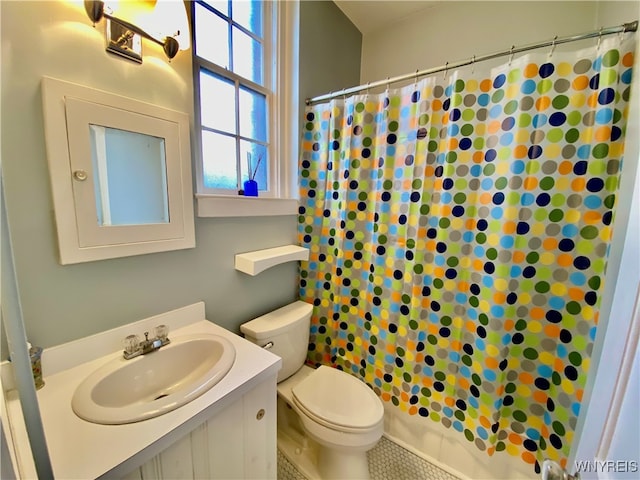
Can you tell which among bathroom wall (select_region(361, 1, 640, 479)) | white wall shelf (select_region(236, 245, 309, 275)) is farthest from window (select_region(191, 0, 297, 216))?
bathroom wall (select_region(361, 1, 640, 479))

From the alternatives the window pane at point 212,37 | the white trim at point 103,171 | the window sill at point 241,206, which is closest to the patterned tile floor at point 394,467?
the window sill at point 241,206

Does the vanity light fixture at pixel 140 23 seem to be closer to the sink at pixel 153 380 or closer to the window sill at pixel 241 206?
the window sill at pixel 241 206

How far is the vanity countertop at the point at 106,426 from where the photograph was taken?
57 centimetres

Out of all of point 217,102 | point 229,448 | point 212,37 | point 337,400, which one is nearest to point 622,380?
point 229,448

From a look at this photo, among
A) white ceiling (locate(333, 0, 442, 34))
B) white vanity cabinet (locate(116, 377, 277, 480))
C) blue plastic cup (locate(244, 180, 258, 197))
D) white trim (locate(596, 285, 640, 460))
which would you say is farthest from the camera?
white ceiling (locate(333, 0, 442, 34))

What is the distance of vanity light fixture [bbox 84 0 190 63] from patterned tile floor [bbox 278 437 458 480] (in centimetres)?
191

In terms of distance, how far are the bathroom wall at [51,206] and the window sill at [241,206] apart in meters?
0.05

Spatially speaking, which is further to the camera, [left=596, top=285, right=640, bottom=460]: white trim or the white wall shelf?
the white wall shelf

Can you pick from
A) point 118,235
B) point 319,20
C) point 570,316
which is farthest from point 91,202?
point 570,316

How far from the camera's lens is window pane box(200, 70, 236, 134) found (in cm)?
123

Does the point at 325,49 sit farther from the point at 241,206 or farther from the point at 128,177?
the point at 128,177

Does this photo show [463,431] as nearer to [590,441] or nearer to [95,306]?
[590,441]

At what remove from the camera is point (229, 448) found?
0.82m

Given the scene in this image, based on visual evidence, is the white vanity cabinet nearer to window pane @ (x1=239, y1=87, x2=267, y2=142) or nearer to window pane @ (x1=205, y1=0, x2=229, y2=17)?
window pane @ (x1=239, y1=87, x2=267, y2=142)
